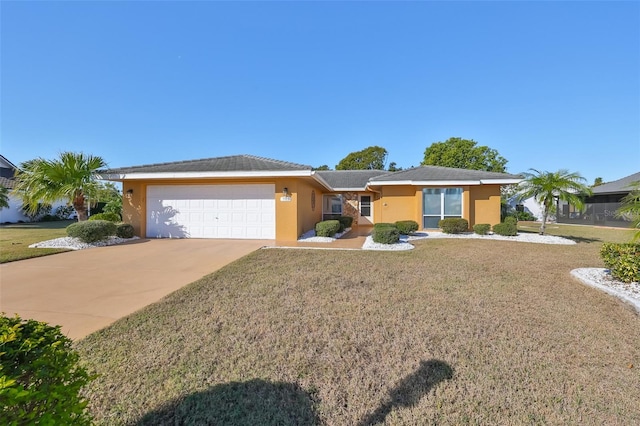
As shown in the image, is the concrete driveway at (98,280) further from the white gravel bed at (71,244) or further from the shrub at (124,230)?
the shrub at (124,230)

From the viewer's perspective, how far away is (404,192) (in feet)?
54.5

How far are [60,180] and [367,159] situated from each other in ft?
130

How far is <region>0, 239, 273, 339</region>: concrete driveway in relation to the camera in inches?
168

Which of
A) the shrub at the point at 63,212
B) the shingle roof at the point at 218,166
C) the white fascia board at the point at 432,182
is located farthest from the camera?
the shrub at the point at 63,212

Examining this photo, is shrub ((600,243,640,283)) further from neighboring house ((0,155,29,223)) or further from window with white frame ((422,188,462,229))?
neighboring house ((0,155,29,223))

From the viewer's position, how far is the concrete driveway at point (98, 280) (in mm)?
4262

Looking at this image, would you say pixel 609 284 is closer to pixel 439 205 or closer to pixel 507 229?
pixel 507 229

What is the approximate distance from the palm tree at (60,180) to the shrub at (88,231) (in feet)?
5.51

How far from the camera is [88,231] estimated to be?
403 inches

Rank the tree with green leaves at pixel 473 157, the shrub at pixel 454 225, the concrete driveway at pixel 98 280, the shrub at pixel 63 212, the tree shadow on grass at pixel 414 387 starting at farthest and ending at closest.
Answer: the tree with green leaves at pixel 473 157 < the shrub at pixel 63 212 < the shrub at pixel 454 225 < the concrete driveway at pixel 98 280 < the tree shadow on grass at pixel 414 387

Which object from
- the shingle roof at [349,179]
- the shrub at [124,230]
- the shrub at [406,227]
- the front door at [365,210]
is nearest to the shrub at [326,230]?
the shrub at [406,227]

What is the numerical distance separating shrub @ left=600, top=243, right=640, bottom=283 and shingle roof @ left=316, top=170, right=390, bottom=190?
14.7 metres

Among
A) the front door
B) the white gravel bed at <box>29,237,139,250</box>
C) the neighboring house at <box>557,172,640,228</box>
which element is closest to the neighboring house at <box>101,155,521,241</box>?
the white gravel bed at <box>29,237,139,250</box>

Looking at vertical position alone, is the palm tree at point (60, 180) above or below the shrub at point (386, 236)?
above
